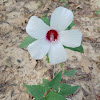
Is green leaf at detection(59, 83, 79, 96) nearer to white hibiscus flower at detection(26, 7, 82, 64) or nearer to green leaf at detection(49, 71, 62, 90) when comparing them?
green leaf at detection(49, 71, 62, 90)

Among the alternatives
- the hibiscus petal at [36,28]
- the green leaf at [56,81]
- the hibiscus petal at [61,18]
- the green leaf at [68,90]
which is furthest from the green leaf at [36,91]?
the hibiscus petal at [61,18]

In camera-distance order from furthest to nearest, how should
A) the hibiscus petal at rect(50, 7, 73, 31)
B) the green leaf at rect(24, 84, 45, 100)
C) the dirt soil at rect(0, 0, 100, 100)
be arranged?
the dirt soil at rect(0, 0, 100, 100), the green leaf at rect(24, 84, 45, 100), the hibiscus petal at rect(50, 7, 73, 31)

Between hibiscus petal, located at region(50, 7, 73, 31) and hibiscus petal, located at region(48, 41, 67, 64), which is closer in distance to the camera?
hibiscus petal, located at region(50, 7, 73, 31)

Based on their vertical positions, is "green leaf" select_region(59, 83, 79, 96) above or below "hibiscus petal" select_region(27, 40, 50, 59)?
below

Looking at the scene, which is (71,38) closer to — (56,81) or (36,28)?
(36,28)

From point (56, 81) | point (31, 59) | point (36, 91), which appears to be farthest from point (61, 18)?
point (31, 59)

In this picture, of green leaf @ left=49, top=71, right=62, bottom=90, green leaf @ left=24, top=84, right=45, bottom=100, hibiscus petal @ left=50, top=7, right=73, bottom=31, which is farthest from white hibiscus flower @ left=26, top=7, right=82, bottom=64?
green leaf @ left=24, top=84, right=45, bottom=100

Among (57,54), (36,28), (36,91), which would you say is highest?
(36,28)
